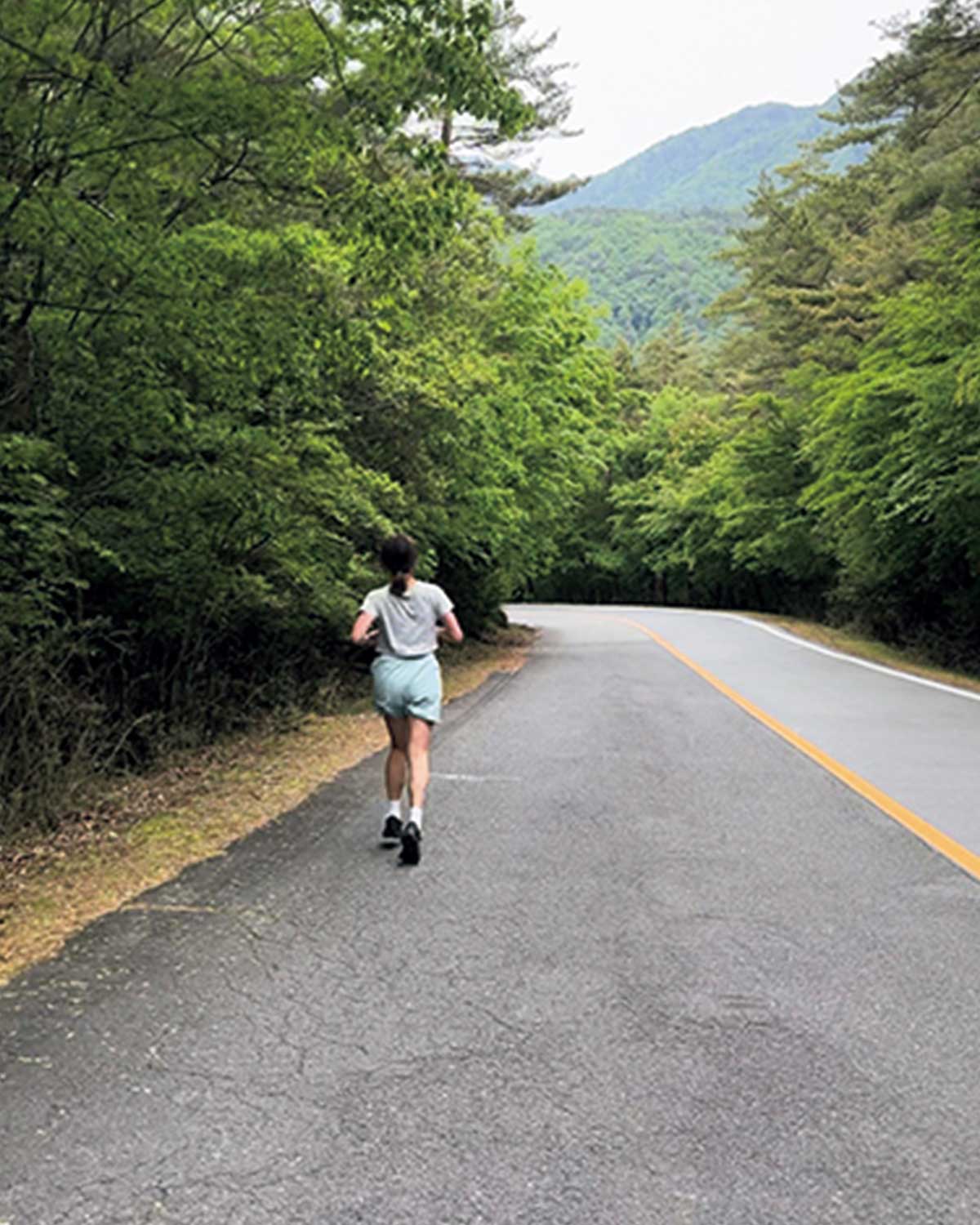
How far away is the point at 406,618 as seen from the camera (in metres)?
5.50

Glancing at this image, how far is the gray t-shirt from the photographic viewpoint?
5477 mm

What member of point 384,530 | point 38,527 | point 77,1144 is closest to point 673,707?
point 384,530

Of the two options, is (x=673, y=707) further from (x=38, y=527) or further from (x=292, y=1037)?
(x=292, y=1037)

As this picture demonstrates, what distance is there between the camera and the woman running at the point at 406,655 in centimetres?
542

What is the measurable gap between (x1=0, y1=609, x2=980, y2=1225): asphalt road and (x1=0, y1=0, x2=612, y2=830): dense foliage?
272cm

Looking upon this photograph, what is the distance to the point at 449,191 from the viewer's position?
Answer: 21.8 ft

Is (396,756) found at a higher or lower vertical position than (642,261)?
lower

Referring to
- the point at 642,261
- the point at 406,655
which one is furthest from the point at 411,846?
the point at 642,261

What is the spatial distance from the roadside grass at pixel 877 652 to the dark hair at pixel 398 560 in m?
9.64

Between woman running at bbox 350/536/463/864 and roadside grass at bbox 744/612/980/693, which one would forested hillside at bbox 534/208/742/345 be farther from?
woman running at bbox 350/536/463/864

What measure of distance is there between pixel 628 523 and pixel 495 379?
137ft

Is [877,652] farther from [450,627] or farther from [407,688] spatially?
[407,688]

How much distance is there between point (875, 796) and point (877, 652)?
44.2 feet

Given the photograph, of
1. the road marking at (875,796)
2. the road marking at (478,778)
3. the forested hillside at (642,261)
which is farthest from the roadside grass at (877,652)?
the forested hillside at (642,261)
